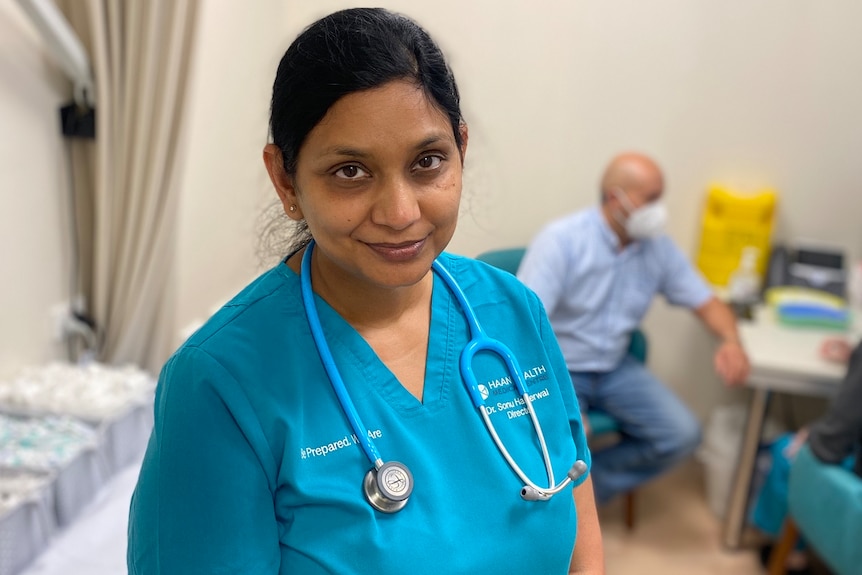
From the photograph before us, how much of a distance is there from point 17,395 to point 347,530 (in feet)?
4.22

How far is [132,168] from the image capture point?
6.35ft

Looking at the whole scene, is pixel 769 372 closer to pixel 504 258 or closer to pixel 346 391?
pixel 504 258

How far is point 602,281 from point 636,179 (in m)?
0.30

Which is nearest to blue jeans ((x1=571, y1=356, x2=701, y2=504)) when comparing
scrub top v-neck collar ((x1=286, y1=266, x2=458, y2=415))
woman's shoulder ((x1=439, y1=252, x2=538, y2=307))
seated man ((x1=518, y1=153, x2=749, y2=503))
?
seated man ((x1=518, y1=153, x2=749, y2=503))

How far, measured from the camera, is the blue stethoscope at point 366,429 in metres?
0.81

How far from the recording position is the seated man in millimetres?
2068

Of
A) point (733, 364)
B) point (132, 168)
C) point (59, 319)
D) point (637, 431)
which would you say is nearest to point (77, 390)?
point (59, 319)

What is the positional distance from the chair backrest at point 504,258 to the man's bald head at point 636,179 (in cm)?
92

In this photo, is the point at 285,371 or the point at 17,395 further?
the point at 17,395

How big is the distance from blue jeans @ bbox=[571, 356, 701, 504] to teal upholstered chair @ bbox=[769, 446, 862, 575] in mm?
343

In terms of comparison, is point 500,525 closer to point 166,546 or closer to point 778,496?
point 166,546

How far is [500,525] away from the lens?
2.84 feet

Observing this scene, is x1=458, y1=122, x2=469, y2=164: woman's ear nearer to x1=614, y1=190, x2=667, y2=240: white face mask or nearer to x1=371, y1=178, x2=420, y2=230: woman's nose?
x1=371, y1=178, x2=420, y2=230: woman's nose

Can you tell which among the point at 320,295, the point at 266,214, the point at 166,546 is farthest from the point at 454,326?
the point at 166,546
